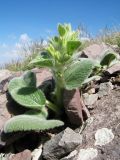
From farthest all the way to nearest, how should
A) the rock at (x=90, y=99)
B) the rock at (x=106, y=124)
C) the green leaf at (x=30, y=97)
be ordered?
the rock at (x=90, y=99) < the green leaf at (x=30, y=97) < the rock at (x=106, y=124)

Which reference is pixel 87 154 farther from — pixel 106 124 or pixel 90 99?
pixel 90 99

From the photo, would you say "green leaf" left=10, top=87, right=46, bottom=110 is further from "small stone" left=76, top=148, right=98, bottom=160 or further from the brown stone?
"small stone" left=76, top=148, right=98, bottom=160

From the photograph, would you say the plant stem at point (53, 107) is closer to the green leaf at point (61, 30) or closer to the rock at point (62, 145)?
the rock at point (62, 145)

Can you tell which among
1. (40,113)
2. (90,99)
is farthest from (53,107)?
(90,99)

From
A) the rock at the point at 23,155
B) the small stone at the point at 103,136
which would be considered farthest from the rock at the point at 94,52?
the rock at the point at 23,155

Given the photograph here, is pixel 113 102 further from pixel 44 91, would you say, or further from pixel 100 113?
pixel 44 91

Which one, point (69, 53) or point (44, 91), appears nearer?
point (69, 53)

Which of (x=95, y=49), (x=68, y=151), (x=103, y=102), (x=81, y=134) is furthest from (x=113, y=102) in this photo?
(x=95, y=49)
